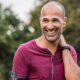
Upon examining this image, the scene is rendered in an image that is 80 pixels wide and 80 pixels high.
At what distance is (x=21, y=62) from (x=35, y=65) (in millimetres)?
127

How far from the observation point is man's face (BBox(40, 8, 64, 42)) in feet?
15.9

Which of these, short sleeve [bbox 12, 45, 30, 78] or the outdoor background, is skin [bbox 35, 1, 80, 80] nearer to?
short sleeve [bbox 12, 45, 30, 78]

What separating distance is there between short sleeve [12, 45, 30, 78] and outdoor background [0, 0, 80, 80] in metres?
21.5

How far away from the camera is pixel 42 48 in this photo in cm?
495

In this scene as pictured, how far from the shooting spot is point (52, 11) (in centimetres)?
487

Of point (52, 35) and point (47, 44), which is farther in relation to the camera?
point (47, 44)

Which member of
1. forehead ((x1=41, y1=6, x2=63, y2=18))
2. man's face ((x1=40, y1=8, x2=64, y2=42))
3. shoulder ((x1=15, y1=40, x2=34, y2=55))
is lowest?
shoulder ((x1=15, y1=40, x2=34, y2=55))

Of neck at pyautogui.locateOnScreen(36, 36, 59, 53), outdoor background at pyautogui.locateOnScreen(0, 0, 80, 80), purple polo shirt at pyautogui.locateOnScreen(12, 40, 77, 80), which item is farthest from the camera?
outdoor background at pyautogui.locateOnScreen(0, 0, 80, 80)

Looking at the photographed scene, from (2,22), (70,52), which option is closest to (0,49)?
(2,22)

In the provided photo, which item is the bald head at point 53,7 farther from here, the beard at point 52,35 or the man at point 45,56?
the beard at point 52,35

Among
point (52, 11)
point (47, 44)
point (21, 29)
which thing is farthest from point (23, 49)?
point (21, 29)

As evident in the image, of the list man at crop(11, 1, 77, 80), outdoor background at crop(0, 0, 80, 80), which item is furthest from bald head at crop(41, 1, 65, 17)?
outdoor background at crop(0, 0, 80, 80)

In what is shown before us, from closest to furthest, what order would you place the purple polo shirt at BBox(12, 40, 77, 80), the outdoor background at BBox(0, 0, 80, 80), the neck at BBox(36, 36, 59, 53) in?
the purple polo shirt at BBox(12, 40, 77, 80)
the neck at BBox(36, 36, 59, 53)
the outdoor background at BBox(0, 0, 80, 80)

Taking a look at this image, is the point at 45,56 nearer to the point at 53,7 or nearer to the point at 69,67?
the point at 69,67
